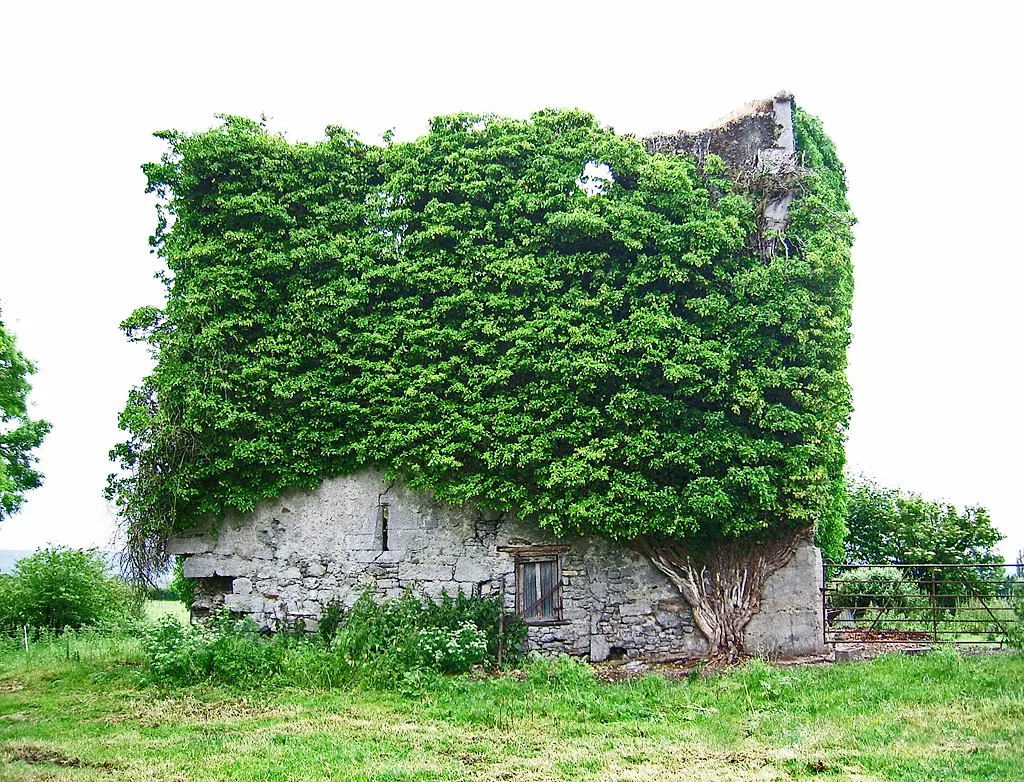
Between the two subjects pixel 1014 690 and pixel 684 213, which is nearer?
pixel 1014 690

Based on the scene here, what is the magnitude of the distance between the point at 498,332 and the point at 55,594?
1040 centimetres

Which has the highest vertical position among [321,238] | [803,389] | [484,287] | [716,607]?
[321,238]

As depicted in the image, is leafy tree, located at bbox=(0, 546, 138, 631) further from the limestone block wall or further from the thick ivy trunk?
the thick ivy trunk

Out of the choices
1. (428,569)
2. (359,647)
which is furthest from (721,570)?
(359,647)

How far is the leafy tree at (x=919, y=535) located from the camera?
54.7 ft

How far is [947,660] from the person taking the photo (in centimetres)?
1047

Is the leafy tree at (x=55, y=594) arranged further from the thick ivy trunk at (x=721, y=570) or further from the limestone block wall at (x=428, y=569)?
the thick ivy trunk at (x=721, y=570)

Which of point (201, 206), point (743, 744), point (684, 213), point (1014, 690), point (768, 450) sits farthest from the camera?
point (201, 206)

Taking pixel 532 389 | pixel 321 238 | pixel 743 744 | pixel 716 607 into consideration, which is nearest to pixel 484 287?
pixel 532 389

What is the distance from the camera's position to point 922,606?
15.0 m

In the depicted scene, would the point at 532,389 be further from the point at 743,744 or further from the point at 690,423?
the point at 743,744

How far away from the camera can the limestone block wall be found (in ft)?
41.3

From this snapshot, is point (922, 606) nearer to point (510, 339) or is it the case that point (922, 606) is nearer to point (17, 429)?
point (510, 339)

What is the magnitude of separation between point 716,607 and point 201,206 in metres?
10.0
